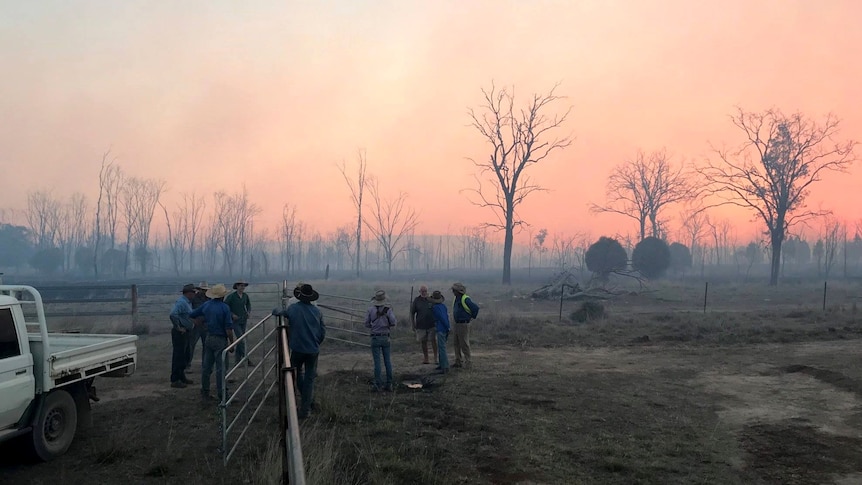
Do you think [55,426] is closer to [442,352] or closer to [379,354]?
[379,354]

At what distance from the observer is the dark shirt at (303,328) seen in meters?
8.46

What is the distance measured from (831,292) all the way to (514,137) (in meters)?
22.9

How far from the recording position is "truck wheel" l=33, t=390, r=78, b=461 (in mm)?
6637

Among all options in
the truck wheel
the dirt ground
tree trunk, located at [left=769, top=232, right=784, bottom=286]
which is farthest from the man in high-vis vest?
tree trunk, located at [left=769, top=232, right=784, bottom=286]

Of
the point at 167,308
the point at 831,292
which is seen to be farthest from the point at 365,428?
the point at 831,292

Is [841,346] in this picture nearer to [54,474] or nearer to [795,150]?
[54,474]

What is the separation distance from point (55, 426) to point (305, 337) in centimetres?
312

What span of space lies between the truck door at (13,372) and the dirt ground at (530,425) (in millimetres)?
731

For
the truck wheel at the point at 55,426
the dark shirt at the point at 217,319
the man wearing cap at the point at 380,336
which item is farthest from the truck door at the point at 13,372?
the man wearing cap at the point at 380,336

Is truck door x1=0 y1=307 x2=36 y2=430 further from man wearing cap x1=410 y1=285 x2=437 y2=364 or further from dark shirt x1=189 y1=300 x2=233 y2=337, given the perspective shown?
man wearing cap x1=410 y1=285 x2=437 y2=364

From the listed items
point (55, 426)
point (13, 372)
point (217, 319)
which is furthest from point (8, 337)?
point (217, 319)

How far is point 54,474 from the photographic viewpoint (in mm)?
6359

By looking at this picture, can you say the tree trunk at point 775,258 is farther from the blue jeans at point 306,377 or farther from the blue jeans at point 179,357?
the blue jeans at point 306,377

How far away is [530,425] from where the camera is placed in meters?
8.24
